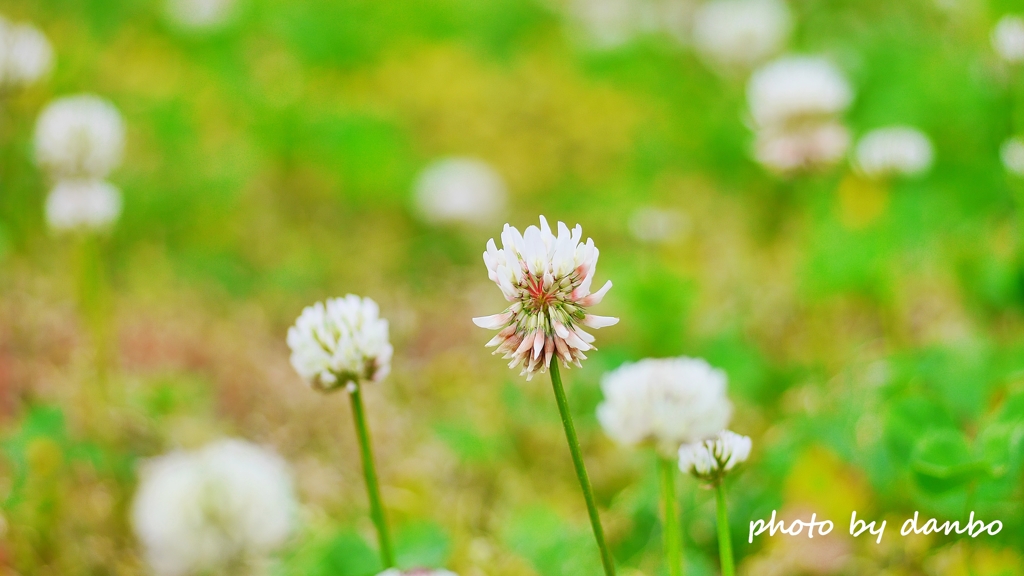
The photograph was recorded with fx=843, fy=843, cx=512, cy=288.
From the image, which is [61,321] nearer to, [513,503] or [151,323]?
[151,323]

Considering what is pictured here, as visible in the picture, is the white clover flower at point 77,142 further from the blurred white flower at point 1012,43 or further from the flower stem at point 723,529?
the blurred white flower at point 1012,43

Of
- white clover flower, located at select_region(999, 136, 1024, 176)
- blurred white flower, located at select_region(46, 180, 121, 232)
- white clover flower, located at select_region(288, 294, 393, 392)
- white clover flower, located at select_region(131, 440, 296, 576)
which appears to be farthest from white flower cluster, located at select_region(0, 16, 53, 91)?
white clover flower, located at select_region(999, 136, 1024, 176)

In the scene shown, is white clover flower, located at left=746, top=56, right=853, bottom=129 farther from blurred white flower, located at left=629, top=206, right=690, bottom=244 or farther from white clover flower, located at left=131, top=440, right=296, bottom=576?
white clover flower, located at left=131, top=440, right=296, bottom=576

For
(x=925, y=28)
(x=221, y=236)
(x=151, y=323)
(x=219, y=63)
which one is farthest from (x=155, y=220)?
(x=925, y=28)

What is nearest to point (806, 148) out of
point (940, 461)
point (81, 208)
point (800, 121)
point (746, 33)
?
point (800, 121)

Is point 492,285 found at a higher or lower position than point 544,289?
higher

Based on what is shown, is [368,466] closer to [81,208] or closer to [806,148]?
[81,208]

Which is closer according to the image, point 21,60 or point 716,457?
point 716,457
